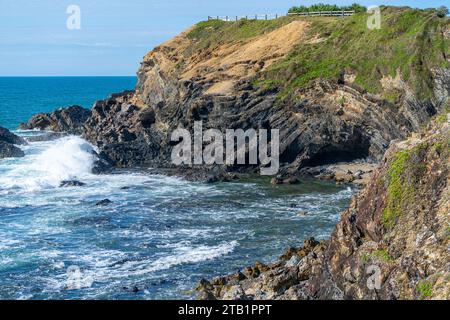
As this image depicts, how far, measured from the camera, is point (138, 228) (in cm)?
3800

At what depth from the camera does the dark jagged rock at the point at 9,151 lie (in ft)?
219

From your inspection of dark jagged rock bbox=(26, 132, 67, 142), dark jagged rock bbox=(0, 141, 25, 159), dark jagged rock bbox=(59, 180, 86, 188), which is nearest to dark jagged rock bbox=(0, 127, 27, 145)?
dark jagged rock bbox=(26, 132, 67, 142)

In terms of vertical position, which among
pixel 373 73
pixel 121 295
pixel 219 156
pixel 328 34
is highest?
pixel 328 34

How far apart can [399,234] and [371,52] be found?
1653 inches

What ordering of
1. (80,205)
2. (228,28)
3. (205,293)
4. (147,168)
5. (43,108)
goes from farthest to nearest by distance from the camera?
(43,108), (228,28), (147,168), (80,205), (205,293)

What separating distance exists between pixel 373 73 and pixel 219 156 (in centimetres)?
1585

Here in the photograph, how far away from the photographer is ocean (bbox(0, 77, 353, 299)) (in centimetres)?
2861

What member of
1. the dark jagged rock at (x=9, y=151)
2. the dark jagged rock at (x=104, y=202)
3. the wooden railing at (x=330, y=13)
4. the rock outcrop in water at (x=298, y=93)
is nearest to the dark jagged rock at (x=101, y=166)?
the rock outcrop in water at (x=298, y=93)

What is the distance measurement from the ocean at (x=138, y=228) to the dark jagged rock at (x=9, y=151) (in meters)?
8.07

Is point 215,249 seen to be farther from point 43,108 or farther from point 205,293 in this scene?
point 43,108

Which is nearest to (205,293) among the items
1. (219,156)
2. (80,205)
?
(80,205)

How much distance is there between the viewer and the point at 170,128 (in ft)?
207

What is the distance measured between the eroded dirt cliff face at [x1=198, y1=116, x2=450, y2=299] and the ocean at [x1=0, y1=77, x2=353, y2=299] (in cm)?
924
